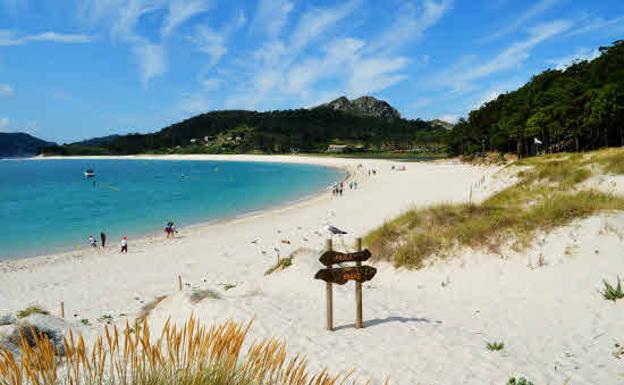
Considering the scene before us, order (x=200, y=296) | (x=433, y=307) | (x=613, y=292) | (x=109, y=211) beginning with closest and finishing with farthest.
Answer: (x=613, y=292)
(x=433, y=307)
(x=200, y=296)
(x=109, y=211)

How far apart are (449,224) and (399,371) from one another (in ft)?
26.9

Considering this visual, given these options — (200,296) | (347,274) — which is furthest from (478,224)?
(200,296)

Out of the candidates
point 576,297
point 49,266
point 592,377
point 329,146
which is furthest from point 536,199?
point 329,146

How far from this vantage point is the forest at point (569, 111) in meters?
47.6

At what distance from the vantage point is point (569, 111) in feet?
170

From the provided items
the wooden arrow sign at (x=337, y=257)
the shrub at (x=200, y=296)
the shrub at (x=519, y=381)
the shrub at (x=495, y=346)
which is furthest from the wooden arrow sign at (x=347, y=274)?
the shrub at (x=200, y=296)

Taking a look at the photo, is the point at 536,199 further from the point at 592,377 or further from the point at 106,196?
the point at 106,196

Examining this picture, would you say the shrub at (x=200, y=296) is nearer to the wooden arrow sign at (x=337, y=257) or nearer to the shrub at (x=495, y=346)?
the wooden arrow sign at (x=337, y=257)

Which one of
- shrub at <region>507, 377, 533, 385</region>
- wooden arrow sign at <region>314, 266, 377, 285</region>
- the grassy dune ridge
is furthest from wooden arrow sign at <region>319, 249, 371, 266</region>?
the grassy dune ridge

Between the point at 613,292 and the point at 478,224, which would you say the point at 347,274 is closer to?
the point at 613,292

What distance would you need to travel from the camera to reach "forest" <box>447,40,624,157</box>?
47.6m

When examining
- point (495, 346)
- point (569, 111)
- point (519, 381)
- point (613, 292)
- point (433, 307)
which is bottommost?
point (433, 307)

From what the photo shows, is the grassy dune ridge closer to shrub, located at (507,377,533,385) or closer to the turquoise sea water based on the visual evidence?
shrub, located at (507,377,533,385)

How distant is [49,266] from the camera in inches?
901
